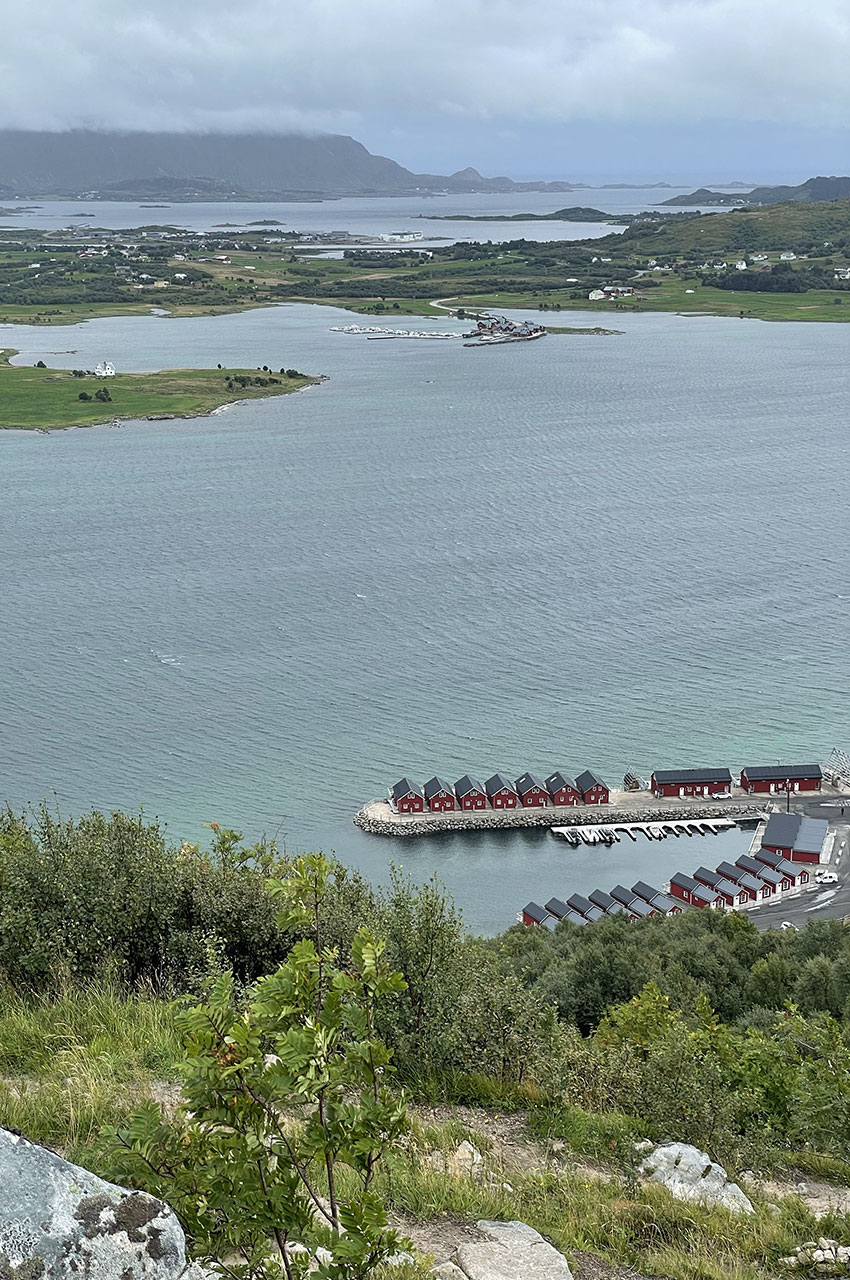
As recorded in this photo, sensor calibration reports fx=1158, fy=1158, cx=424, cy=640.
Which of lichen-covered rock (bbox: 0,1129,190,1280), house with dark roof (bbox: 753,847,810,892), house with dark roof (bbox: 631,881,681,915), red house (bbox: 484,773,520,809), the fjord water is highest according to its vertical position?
lichen-covered rock (bbox: 0,1129,190,1280)

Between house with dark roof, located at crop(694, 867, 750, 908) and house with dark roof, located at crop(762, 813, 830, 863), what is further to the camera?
house with dark roof, located at crop(762, 813, 830, 863)

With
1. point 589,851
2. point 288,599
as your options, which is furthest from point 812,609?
point 288,599

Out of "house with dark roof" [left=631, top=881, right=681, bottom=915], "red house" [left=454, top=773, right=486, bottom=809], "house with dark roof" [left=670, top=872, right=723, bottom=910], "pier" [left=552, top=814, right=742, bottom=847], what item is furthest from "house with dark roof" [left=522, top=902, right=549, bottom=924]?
"red house" [left=454, top=773, right=486, bottom=809]

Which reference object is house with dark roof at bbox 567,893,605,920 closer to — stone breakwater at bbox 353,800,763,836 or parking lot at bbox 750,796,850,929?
parking lot at bbox 750,796,850,929

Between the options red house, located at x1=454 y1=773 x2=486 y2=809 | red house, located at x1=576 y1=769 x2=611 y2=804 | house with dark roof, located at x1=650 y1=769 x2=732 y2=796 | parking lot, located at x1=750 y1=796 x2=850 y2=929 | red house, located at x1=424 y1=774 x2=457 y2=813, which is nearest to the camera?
parking lot, located at x1=750 y1=796 x2=850 y2=929

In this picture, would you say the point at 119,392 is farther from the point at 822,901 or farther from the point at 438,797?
the point at 822,901

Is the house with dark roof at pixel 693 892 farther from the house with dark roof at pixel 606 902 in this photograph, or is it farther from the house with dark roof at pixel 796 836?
the house with dark roof at pixel 796 836
